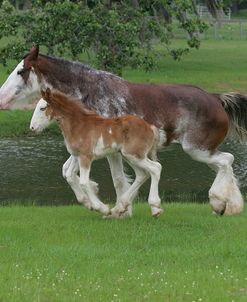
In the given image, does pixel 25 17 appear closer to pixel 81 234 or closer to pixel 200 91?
pixel 200 91

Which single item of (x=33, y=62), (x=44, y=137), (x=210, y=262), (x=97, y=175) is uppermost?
(x=33, y=62)

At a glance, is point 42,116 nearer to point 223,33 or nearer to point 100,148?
point 100,148

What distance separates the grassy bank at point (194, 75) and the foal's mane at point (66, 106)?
36.8 ft

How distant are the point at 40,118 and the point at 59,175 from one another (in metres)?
6.04

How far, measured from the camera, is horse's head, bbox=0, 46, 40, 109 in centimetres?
1010

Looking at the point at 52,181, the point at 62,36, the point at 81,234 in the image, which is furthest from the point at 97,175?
the point at 81,234

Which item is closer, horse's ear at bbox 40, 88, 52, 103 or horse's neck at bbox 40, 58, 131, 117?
horse's ear at bbox 40, 88, 52, 103

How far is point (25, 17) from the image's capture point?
20.1 metres

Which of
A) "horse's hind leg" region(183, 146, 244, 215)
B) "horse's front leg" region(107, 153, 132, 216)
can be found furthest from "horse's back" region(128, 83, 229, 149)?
"horse's front leg" region(107, 153, 132, 216)

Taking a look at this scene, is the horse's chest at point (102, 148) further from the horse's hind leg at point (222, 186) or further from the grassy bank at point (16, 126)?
the grassy bank at point (16, 126)

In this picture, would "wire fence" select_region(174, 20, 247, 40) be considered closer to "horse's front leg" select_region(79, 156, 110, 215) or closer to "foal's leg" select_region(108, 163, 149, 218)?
"foal's leg" select_region(108, 163, 149, 218)

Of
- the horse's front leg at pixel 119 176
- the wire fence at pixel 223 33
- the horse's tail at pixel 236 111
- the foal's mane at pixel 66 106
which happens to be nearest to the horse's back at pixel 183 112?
the horse's tail at pixel 236 111

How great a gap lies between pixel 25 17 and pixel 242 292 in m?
14.6

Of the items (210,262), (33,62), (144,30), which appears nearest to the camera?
(210,262)
